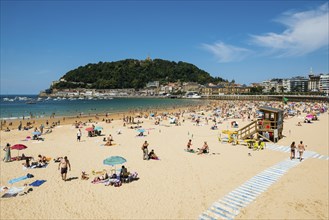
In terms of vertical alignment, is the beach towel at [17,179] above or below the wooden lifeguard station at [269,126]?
below

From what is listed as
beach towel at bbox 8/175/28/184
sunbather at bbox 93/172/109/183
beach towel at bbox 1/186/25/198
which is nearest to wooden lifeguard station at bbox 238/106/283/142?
sunbather at bbox 93/172/109/183

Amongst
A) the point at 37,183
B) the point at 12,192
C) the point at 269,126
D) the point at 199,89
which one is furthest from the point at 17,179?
the point at 199,89

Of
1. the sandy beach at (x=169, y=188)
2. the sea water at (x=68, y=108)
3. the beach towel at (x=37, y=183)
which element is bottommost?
the sandy beach at (x=169, y=188)

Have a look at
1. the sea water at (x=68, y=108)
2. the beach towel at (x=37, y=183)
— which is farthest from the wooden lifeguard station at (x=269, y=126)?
the sea water at (x=68, y=108)

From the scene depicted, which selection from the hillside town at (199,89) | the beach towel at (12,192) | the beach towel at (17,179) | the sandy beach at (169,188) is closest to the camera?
the sandy beach at (169,188)

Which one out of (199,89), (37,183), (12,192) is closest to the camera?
(12,192)

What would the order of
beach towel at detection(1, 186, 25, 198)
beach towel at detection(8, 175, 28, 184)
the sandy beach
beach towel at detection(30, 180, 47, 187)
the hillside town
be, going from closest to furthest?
the sandy beach → beach towel at detection(1, 186, 25, 198) → beach towel at detection(30, 180, 47, 187) → beach towel at detection(8, 175, 28, 184) → the hillside town

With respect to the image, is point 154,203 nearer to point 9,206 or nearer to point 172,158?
point 9,206

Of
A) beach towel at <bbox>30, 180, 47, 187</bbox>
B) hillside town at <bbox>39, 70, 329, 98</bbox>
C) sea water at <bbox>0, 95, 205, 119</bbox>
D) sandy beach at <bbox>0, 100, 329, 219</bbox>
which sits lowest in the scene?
sandy beach at <bbox>0, 100, 329, 219</bbox>

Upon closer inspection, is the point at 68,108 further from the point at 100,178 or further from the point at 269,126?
the point at 100,178

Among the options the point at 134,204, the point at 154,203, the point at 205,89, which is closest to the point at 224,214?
the point at 154,203

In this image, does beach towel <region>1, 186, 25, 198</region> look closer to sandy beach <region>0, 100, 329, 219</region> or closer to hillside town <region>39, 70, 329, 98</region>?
sandy beach <region>0, 100, 329, 219</region>

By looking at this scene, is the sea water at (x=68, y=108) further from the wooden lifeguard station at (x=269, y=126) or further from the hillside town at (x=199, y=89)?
the hillside town at (x=199, y=89)

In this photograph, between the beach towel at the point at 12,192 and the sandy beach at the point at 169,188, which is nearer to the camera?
the sandy beach at the point at 169,188
